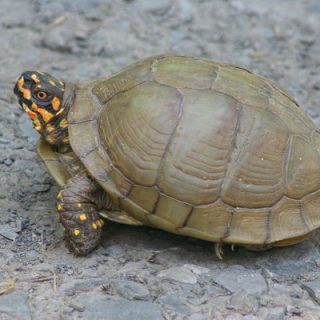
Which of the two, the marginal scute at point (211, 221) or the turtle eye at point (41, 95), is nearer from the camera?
the marginal scute at point (211, 221)

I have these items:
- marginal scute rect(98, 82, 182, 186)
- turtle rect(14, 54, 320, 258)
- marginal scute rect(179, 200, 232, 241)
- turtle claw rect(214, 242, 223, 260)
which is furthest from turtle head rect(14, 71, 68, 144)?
turtle claw rect(214, 242, 223, 260)

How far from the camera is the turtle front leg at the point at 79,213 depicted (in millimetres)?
3705

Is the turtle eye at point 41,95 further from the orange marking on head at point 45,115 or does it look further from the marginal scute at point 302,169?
the marginal scute at point 302,169

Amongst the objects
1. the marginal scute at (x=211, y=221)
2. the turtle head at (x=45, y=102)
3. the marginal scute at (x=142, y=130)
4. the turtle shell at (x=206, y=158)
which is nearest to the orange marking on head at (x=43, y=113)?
the turtle head at (x=45, y=102)

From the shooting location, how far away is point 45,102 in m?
4.01

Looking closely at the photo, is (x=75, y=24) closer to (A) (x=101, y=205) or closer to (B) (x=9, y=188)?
(B) (x=9, y=188)

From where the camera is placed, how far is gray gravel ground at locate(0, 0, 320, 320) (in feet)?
11.1

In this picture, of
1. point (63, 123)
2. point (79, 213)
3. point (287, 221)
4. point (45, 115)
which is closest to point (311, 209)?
point (287, 221)

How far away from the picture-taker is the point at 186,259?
3.77 meters

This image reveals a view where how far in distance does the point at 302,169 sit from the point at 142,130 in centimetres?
88

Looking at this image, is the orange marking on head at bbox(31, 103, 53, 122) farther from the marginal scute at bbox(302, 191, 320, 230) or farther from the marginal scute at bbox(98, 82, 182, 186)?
the marginal scute at bbox(302, 191, 320, 230)

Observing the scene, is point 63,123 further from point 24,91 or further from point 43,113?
point 24,91

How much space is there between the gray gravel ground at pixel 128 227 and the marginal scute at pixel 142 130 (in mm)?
502

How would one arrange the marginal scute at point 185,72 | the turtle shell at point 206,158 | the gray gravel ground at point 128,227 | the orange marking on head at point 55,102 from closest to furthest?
the gray gravel ground at point 128,227
the turtle shell at point 206,158
the marginal scute at point 185,72
the orange marking on head at point 55,102
